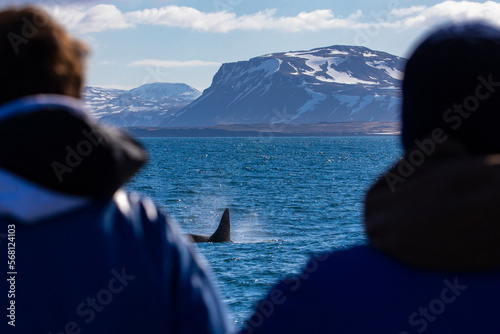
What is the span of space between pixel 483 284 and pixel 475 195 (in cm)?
20

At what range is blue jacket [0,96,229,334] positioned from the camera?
5.20ft

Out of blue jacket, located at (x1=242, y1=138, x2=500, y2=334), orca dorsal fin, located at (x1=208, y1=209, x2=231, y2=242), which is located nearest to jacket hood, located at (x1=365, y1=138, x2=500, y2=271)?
blue jacket, located at (x1=242, y1=138, x2=500, y2=334)

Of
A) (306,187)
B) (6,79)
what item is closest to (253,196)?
(306,187)

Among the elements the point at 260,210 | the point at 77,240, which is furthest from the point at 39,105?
the point at 260,210

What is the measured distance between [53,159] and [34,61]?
0.98 feet

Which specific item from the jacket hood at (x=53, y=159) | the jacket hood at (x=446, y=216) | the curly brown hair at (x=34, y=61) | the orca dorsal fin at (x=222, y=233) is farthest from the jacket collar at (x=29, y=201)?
the orca dorsal fin at (x=222, y=233)

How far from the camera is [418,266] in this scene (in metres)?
1.41

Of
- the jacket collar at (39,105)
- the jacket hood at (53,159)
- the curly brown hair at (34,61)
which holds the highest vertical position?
the curly brown hair at (34,61)

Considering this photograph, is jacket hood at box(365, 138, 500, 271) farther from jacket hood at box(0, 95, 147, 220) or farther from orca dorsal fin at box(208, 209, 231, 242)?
orca dorsal fin at box(208, 209, 231, 242)

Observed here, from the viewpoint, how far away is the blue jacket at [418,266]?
1.34m

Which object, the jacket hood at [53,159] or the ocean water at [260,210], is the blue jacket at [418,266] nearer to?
the ocean water at [260,210]

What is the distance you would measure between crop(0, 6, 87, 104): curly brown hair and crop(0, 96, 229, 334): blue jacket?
103mm

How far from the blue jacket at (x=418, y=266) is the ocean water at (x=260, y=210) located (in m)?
0.12

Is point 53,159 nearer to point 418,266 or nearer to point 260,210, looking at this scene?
point 418,266
